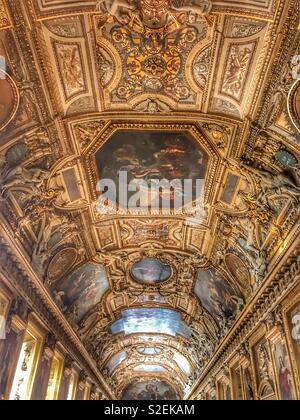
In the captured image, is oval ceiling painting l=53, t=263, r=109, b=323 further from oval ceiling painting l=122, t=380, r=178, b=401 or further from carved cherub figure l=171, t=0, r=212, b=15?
oval ceiling painting l=122, t=380, r=178, b=401

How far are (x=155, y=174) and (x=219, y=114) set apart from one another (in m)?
3.38

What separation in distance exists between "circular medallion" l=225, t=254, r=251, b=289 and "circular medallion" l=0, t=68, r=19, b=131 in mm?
9961

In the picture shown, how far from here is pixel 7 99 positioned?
8.55 metres

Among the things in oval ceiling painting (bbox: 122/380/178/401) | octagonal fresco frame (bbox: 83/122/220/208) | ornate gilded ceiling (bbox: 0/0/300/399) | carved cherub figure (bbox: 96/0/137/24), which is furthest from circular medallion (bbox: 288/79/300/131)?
oval ceiling painting (bbox: 122/380/178/401)

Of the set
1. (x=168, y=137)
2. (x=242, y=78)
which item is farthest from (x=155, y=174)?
(x=242, y=78)

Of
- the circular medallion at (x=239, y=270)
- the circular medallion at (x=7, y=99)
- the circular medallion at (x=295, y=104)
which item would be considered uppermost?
the circular medallion at (x=239, y=270)

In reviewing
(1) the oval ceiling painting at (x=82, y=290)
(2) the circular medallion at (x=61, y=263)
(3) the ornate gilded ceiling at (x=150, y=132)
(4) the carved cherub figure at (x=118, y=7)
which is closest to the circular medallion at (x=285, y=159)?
(3) the ornate gilded ceiling at (x=150, y=132)

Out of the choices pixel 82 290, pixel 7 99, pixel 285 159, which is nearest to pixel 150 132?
pixel 285 159

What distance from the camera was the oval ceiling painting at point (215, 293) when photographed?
53.8ft

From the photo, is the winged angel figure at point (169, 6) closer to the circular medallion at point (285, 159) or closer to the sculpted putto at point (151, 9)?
the sculpted putto at point (151, 9)

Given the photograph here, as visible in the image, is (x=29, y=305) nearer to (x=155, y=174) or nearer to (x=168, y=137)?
(x=155, y=174)

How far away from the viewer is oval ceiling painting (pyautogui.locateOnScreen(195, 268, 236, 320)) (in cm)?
1641

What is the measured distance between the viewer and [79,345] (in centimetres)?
1819

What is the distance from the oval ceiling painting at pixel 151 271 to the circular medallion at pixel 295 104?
10675 mm
